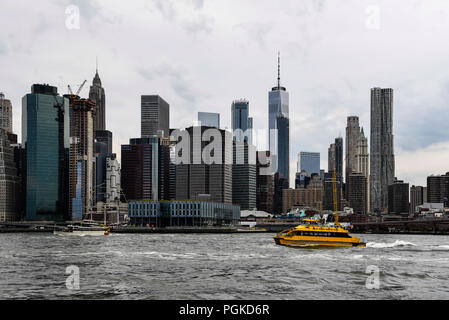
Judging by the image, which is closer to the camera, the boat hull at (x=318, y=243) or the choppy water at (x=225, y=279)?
the choppy water at (x=225, y=279)

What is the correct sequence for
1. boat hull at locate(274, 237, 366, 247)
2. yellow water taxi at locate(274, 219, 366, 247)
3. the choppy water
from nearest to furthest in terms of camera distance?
the choppy water → boat hull at locate(274, 237, 366, 247) → yellow water taxi at locate(274, 219, 366, 247)

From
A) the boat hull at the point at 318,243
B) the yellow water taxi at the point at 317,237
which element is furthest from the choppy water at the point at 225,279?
the yellow water taxi at the point at 317,237

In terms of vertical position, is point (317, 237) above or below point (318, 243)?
above

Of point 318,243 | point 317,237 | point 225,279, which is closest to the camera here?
point 225,279

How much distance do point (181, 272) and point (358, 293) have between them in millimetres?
19485

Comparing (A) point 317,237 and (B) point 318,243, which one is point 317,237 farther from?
(B) point 318,243

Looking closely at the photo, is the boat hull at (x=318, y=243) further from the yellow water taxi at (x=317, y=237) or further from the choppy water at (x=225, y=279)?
the choppy water at (x=225, y=279)

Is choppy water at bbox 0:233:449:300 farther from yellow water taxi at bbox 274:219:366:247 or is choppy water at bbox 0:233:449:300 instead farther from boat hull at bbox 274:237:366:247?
yellow water taxi at bbox 274:219:366:247

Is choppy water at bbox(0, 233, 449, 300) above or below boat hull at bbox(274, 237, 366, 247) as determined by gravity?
above

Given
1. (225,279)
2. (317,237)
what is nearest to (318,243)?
(317,237)

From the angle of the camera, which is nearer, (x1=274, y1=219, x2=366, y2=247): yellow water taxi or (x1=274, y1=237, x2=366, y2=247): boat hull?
(x1=274, y1=237, x2=366, y2=247): boat hull

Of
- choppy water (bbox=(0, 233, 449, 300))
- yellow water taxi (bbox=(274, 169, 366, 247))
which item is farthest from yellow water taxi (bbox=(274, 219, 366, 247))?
choppy water (bbox=(0, 233, 449, 300))

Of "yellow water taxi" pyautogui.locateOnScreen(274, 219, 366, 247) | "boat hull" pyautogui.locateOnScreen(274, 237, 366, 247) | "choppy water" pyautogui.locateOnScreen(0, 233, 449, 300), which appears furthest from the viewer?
"yellow water taxi" pyautogui.locateOnScreen(274, 219, 366, 247)
